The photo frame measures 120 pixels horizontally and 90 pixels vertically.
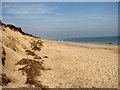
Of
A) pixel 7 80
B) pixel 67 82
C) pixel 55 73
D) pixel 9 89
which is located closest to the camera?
pixel 9 89

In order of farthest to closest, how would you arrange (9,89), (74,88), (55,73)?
1. (55,73)
2. (74,88)
3. (9,89)

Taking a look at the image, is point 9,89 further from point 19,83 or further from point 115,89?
point 115,89

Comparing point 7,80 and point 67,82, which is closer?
point 7,80

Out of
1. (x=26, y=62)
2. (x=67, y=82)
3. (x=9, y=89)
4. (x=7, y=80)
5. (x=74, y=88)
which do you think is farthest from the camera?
(x=26, y=62)

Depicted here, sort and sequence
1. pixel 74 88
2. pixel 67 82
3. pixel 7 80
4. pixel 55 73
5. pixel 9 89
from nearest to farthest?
pixel 9 89 → pixel 7 80 → pixel 74 88 → pixel 67 82 → pixel 55 73

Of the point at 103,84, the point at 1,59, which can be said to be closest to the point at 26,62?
the point at 1,59

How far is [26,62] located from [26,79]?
2.66 metres

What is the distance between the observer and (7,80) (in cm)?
561

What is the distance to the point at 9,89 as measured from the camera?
5266 mm

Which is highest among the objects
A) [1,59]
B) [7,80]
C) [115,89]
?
[1,59]

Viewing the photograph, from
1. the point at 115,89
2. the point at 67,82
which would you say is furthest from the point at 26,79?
the point at 115,89

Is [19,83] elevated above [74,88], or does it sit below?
above

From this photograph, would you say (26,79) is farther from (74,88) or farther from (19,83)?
(74,88)

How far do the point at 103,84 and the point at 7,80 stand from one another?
19.2ft
